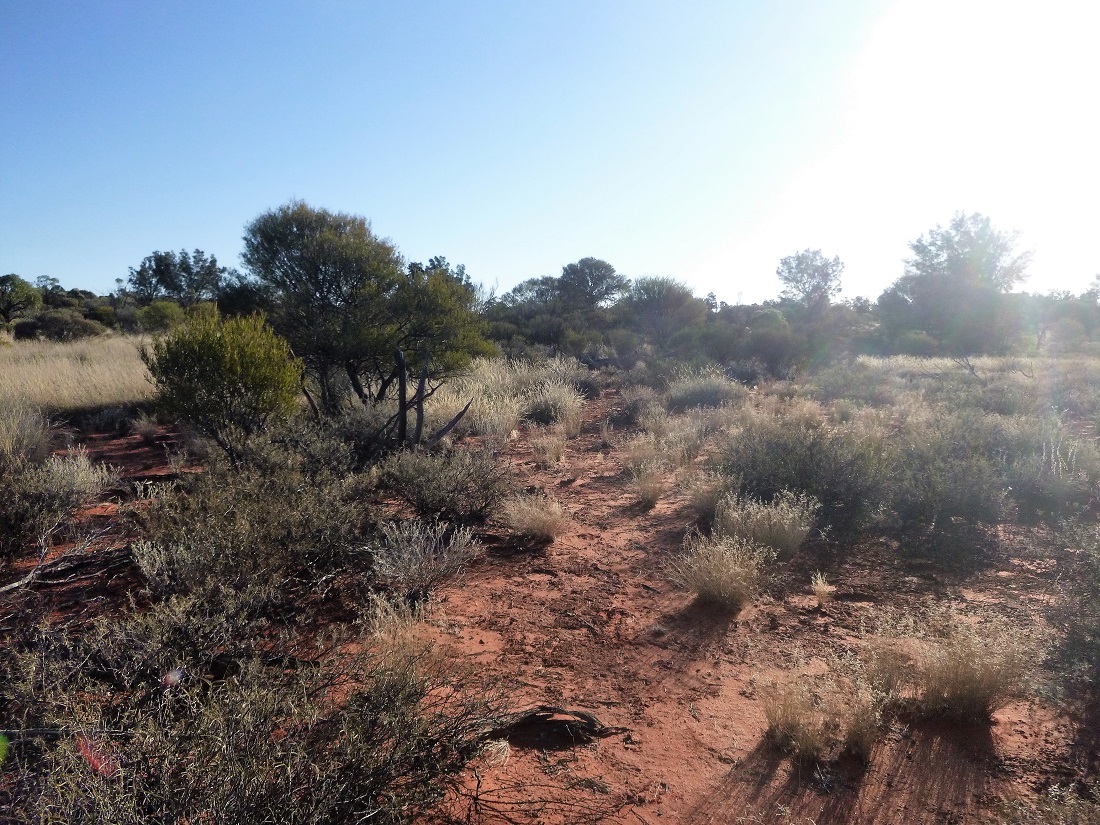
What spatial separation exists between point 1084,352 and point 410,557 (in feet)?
91.1

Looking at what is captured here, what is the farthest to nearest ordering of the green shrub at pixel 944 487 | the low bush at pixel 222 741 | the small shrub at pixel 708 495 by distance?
the small shrub at pixel 708 495
the green shrub at pixel 944 487
the low bush at pixel 222 741

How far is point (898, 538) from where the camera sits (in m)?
5.49

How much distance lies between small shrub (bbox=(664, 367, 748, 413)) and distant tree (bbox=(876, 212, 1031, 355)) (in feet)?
59.5

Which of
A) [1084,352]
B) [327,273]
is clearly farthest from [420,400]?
[1084,352]

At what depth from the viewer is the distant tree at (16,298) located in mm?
31312

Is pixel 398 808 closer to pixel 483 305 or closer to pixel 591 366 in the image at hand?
pixel 483 305

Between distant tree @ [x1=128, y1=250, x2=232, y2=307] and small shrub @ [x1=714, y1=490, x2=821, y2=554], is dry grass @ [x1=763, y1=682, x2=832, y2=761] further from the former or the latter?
distant tree @ [x1=128, y1=250, x2=232, y2=307]

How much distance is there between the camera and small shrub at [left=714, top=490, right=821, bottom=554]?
5.05 meters

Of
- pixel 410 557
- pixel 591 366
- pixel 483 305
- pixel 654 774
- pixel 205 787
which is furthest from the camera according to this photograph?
pixel 591 366

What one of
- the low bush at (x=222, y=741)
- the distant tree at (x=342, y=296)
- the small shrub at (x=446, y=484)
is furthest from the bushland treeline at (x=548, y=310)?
the low bush at (x=222, y=741)

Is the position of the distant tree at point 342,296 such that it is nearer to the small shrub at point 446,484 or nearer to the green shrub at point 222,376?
the green shrub at point 222,376

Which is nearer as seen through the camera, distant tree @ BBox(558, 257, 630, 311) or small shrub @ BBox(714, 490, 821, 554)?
small shrub @ BBox(714, 490, 821, 554)

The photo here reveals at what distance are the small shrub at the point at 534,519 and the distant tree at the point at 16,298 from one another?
38570 millimetres

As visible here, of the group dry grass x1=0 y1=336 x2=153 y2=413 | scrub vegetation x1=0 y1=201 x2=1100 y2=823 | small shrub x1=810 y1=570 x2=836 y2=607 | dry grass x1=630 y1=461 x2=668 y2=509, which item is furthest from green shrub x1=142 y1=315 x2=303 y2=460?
small shrub x1=810 y1=570 x2=836 y2=607
